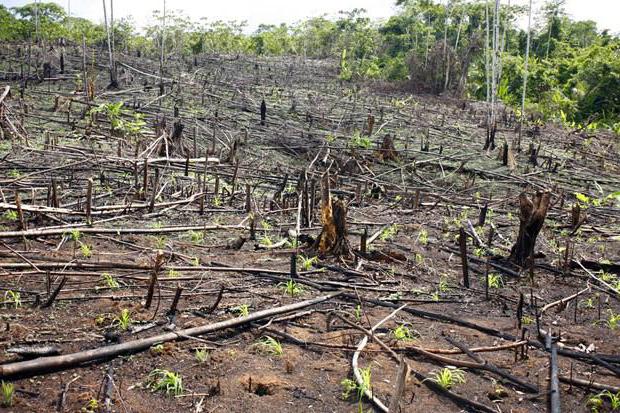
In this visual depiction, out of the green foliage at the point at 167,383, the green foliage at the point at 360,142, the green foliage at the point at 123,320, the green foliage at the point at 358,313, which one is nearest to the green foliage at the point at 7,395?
the green foliage at the point at 167,383

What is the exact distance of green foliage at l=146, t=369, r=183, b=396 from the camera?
9.85ft

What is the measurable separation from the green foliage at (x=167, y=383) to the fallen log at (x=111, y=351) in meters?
0.24

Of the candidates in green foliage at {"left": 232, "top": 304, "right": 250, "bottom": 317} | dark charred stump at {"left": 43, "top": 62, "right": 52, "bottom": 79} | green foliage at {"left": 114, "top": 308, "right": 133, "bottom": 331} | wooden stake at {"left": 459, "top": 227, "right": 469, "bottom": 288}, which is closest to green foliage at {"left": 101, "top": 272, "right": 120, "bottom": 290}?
green foliage at {"left": 114, "top": 308, "right": 133, "bottom": 331}

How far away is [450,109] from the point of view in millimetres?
16531

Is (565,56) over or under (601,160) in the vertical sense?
over

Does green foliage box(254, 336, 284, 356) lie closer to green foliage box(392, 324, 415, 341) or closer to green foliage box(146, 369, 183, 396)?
green foliage box(146, 369, 183, 396)

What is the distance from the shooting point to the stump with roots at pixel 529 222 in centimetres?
532

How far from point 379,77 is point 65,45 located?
1072 centimetres

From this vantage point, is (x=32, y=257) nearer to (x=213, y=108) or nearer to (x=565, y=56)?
(x=213, y=108)

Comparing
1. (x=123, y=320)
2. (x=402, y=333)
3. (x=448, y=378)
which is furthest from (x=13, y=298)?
(x=448, y=378)

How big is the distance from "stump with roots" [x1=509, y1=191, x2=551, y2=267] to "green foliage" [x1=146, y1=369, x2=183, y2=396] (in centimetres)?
359

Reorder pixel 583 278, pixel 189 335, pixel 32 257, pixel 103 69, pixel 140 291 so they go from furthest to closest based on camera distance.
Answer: pixel 103 69 → pixel 583 278 → pixel 32 257 → pixel 140 291 → pixel 189 335

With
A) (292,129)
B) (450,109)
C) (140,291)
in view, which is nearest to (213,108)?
(292,129)

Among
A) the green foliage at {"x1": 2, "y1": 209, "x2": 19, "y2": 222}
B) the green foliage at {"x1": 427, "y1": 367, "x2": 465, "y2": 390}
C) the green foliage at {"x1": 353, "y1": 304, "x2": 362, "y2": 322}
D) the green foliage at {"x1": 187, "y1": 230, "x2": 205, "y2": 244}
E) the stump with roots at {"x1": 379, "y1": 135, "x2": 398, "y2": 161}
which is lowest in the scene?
the green foliage at {"x1": 427, "y1": 367, "x2": 465, "y2": 390}
